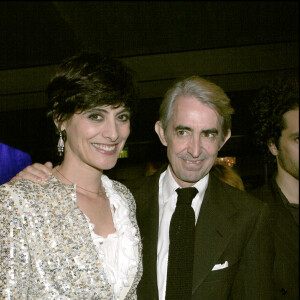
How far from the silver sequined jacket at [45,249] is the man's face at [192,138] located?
21.3 inches

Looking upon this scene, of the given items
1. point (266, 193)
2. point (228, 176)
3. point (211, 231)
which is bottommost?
point (211, 231)

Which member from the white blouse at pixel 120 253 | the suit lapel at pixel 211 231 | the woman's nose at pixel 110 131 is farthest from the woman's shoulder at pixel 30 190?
the suit lapel at pixel 211 231

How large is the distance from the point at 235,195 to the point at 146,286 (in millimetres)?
608

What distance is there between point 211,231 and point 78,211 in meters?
0.61

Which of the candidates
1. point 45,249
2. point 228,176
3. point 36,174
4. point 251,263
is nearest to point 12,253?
point 45,249

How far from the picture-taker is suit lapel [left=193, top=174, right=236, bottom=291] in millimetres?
1273

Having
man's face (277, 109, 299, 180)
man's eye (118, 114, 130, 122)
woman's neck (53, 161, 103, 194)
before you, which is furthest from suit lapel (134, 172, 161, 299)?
man's face (277, 109, 299, 180)

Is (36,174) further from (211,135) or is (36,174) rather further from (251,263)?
(251,263)

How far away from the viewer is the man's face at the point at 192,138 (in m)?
1.42

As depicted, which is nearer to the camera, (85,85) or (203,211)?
(85,85)

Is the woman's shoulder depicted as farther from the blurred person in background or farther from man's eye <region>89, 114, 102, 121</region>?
the blurred person in background

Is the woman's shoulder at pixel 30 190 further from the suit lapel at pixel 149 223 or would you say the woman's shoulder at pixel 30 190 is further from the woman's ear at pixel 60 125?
the suit lapel at pixel 149 223

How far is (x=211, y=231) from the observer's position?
4.42 feet

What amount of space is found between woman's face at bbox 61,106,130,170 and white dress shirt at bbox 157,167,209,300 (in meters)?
0.33
